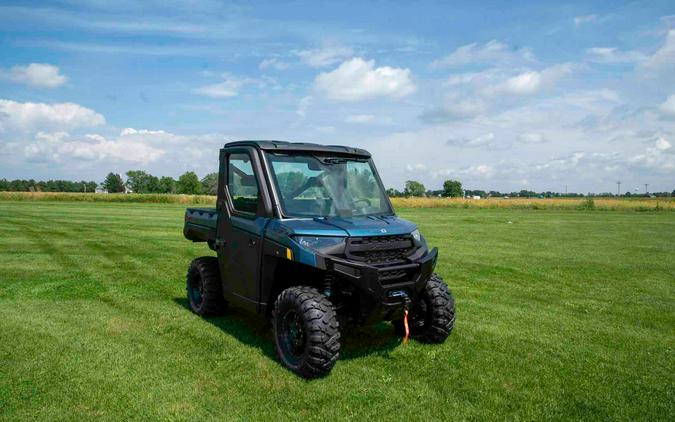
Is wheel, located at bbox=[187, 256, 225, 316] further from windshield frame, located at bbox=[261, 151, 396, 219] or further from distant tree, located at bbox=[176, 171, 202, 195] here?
distant tree, located at bbox=[176, 171, 202, 195]

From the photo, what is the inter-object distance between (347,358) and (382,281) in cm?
119

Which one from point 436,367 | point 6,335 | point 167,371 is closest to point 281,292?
point 167,371

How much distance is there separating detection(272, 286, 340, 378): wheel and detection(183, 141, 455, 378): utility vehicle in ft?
0.03

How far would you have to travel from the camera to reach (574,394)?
17.0 feet

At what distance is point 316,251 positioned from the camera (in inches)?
214

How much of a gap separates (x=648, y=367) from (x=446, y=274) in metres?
6.37

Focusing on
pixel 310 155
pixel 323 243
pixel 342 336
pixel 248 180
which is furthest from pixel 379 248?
pixel 248 180

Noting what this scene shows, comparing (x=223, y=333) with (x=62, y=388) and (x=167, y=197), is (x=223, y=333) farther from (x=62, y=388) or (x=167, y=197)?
(x=167, y=197)

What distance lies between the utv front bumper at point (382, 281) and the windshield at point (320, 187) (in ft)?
3.03

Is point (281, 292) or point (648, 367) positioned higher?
point (281, 292)

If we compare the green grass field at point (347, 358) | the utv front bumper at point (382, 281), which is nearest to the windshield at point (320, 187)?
the utv front bumper at point (382, 281)

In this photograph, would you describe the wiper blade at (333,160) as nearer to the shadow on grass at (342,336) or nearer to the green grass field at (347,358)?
the shadow on grass at (342,336)

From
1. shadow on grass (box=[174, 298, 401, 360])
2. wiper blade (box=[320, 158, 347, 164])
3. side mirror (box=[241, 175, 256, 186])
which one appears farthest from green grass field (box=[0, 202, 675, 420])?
wiper blade (box=[320, 158, 347, 164])

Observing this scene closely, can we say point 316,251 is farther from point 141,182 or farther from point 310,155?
point 141,182
